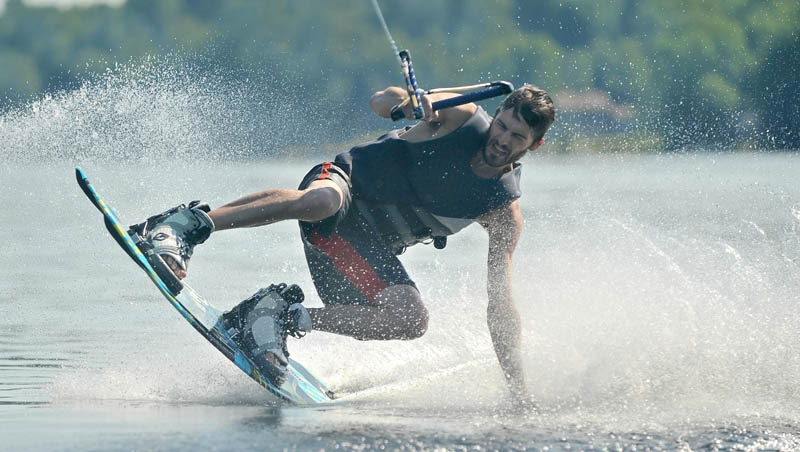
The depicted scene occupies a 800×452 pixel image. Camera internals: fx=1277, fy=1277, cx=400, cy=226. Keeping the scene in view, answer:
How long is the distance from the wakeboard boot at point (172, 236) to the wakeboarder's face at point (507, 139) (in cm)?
139

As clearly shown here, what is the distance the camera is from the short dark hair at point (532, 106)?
5988 millimetres

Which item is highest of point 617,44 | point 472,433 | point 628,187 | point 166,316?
point 617,44

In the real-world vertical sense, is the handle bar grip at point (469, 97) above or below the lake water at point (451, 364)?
above

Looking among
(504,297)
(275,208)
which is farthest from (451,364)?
(275,208)

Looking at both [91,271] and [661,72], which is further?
[661,72]

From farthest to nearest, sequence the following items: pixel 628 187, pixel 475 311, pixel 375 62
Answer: pixel 375 62
pixel 628 187
pixel 475 311

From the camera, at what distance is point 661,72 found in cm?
7044

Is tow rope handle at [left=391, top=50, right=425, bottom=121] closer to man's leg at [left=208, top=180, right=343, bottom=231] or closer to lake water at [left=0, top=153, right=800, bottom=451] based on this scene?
man's leg at [left=208, top=180, right=343, bottom=231]

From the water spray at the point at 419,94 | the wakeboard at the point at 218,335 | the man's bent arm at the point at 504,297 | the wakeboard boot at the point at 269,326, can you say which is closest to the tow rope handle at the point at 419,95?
the water spray at the point at 419,94

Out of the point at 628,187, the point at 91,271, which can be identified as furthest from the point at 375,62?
the point at 91,271

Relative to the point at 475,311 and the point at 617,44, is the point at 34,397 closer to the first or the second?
the point at 475,311

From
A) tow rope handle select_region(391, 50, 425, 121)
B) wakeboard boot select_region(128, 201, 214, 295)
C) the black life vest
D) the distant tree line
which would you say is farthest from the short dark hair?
the distant tree line

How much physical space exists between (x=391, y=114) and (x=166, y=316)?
3.58 meters

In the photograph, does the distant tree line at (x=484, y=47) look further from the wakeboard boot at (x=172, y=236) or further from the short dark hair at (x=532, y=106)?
the wakeboard boot at (x=172, y=236)
